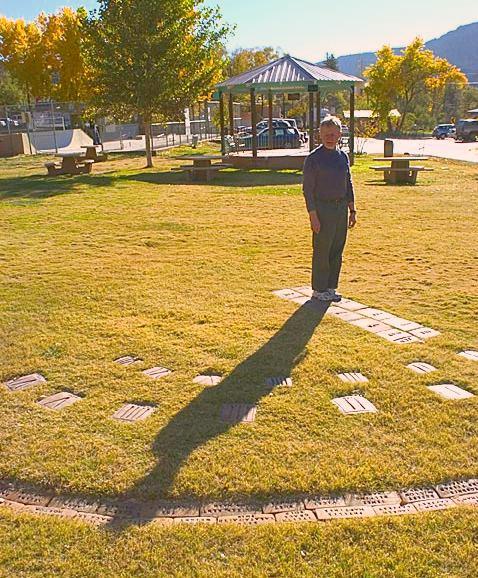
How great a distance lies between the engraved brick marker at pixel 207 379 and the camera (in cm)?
428

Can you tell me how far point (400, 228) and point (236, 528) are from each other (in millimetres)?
7634

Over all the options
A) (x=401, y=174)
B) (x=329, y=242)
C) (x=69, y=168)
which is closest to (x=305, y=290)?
(x=329, y=242)

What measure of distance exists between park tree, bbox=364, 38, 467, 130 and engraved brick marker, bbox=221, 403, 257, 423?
144 ft

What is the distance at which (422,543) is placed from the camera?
2672 millimetres

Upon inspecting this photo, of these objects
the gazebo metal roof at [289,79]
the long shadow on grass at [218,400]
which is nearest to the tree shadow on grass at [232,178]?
the gazebo metal roof at [289,79]

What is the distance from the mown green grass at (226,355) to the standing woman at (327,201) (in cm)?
51

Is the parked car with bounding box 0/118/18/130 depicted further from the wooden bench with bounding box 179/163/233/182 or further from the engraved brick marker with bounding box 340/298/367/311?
the engraved brick marker with bounding box 340/298/367/311

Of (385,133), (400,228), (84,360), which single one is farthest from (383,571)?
(385,133)

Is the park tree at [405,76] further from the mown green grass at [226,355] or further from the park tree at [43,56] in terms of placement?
the mown green grass at [226,355]

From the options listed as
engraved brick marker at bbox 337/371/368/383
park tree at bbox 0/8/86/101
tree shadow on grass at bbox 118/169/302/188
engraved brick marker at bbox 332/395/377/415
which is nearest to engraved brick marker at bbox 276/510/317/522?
engraved brick marker at bbox 332/395/377/415

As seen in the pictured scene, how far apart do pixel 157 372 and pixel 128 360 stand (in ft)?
1.15

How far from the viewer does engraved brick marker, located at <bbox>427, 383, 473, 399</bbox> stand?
3.97 metres

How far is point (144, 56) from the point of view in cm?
1948

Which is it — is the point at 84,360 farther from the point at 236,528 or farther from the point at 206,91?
the point at 206,91
